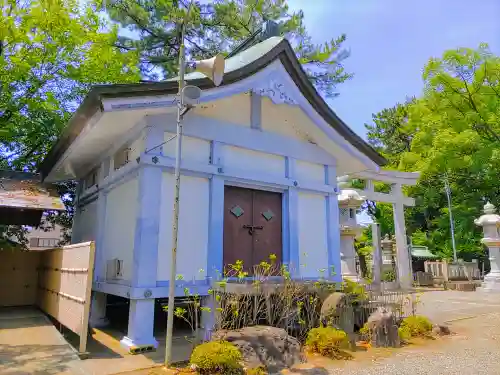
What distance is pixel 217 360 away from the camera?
4824 mm

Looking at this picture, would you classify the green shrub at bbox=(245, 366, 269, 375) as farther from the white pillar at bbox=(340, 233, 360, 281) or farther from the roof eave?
the white pillar at bbox=(340, 233, 360, 281)

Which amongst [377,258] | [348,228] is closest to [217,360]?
[348,228]

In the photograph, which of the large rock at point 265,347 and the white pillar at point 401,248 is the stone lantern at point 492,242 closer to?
the white pillar at point 401,248

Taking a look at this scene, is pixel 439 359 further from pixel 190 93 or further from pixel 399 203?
pixel 399 203

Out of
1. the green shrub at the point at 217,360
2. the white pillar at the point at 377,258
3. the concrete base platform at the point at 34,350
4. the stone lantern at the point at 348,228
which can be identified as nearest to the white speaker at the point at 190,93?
the green shrub at the point at 217,360

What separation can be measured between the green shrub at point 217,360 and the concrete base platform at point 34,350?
1566 mm

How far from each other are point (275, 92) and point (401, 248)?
1276 cm

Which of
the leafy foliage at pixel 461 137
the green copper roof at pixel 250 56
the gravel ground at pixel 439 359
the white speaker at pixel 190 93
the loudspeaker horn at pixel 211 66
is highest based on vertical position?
the leafy foliage at pixel 461 137

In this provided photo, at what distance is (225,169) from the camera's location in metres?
7.80

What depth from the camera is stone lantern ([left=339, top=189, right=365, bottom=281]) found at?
47.1ft

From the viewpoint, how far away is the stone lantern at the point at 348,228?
565 inches

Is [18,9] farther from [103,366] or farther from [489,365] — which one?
[489,365]

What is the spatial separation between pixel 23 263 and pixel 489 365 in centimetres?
1224

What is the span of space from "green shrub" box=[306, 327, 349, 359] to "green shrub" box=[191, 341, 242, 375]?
179cm
